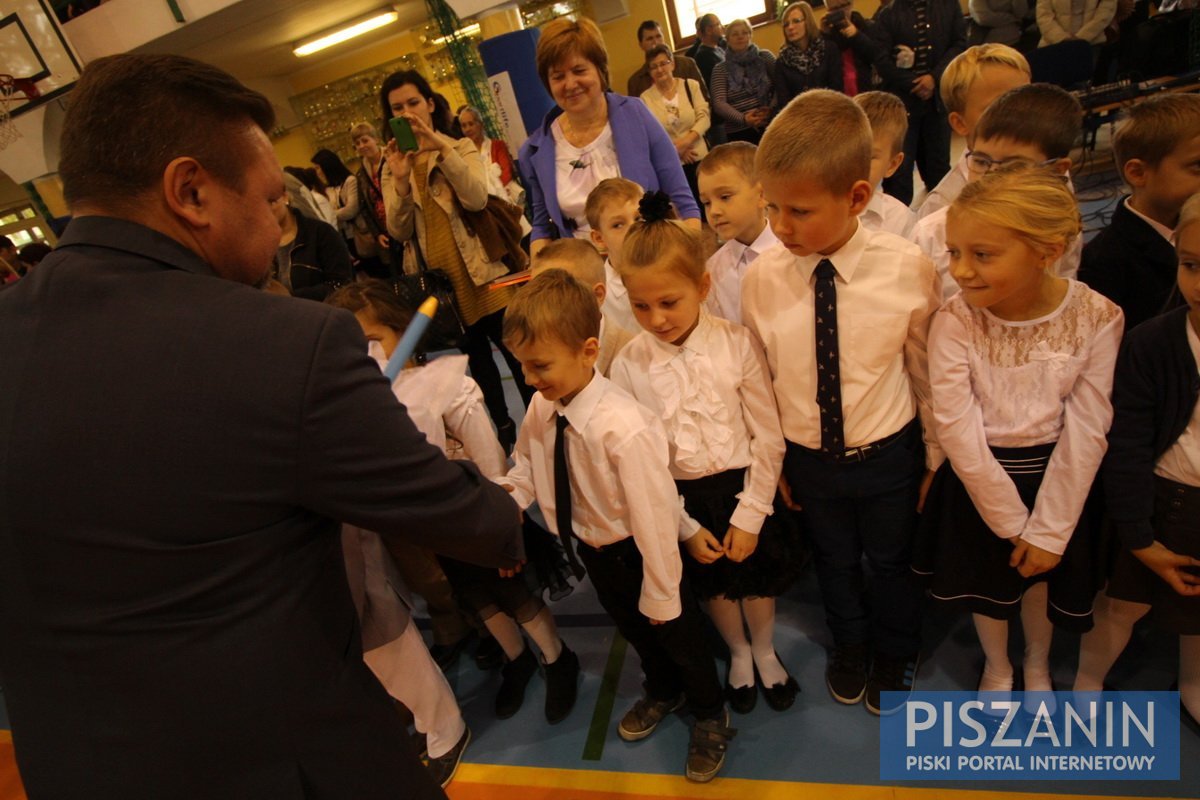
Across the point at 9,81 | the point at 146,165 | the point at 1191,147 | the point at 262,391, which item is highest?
the point at 9,81

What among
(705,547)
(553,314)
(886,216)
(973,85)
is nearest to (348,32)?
(973,85)

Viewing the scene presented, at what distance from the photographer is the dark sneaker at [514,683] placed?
2145mm

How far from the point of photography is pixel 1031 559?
144cm

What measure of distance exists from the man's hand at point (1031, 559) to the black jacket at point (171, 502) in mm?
1342

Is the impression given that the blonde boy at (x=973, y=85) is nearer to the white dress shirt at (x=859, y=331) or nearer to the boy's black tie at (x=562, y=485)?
the white dress shirt at (x=859, y=331)

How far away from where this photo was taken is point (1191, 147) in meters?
1.45

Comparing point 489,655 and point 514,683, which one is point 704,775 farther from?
point 489,655

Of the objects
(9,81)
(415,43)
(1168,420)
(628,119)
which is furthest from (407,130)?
(415,43)

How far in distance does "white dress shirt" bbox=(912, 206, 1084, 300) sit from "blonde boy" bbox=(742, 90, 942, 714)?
0.71ft

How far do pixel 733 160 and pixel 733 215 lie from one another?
0.17 metres

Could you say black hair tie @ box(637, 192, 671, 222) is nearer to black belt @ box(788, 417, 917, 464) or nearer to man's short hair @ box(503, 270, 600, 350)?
man's short hair @ box(503, 270, 600, 350)

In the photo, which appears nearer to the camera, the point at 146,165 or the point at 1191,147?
the point at 146,165

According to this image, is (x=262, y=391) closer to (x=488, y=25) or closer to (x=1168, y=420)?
(x=1168, y=420)

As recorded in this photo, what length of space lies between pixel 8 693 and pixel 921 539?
191 centimetres
